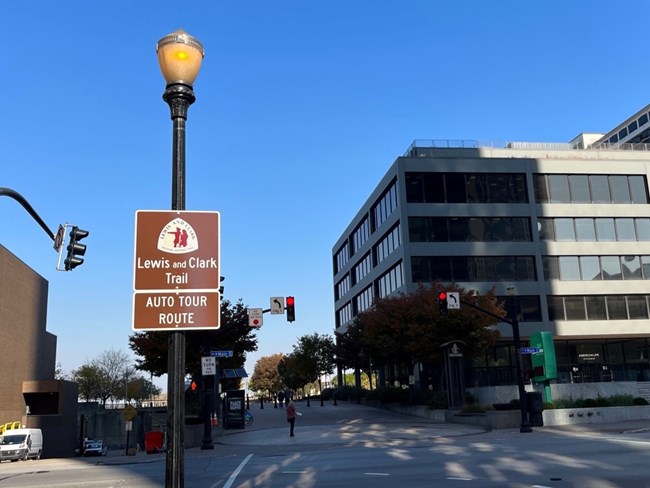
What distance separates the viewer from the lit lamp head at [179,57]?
18.7 feet

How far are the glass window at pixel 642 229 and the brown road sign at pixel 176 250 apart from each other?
59496mm

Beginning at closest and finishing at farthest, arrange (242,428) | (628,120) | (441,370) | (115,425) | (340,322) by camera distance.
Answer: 1. (242,428)
2. (441,370)
3. (115,425)
4. (340,322)
5. (628,120)

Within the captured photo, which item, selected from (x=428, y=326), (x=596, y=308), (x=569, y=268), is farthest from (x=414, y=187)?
(x=596, y=308)

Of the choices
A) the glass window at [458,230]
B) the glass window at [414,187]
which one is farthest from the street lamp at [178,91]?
the glass window at [458,230]

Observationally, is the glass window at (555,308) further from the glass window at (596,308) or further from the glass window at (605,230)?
the glass window at (605,230)

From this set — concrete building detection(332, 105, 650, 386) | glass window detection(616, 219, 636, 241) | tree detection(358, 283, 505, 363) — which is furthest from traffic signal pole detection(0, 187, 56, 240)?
glass window detection(616, 219, 636, 241)

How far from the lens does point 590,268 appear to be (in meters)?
56.2

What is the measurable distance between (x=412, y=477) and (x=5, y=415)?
42.6m

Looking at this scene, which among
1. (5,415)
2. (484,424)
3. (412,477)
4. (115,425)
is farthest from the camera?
(115,425)

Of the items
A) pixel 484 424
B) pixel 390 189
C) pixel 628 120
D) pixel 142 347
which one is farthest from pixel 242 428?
pixel 628 120

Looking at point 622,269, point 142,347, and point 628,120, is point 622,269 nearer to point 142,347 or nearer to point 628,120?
point 142,347

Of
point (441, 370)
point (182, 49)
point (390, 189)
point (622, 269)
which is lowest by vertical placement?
point (441, 370)

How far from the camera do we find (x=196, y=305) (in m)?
5.35

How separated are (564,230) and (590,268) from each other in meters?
4.00
